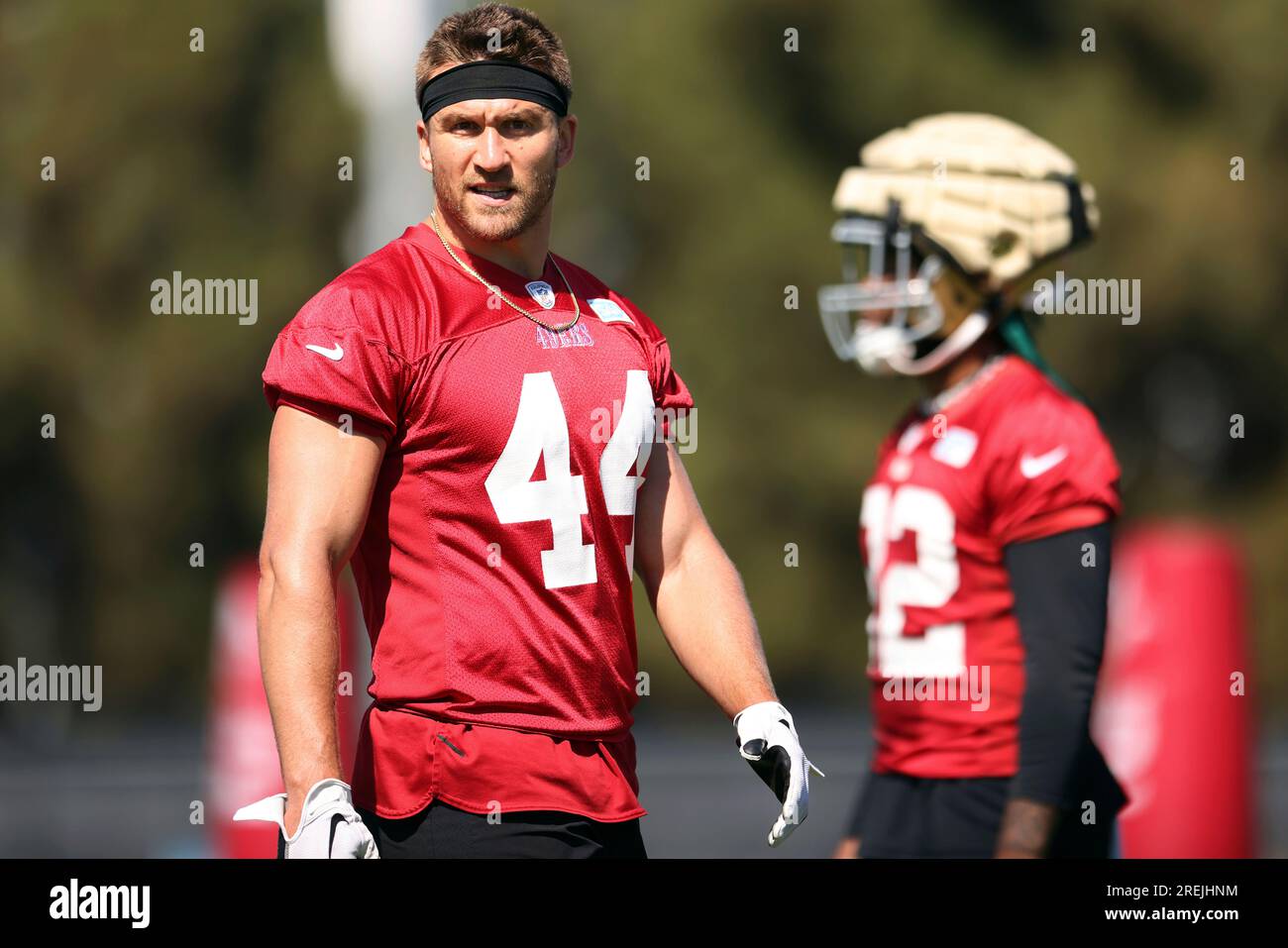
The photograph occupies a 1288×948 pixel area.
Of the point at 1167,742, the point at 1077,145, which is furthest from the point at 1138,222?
the point at 1167,742

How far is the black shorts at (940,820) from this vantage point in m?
4.23

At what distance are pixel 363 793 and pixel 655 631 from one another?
1590 centimetres

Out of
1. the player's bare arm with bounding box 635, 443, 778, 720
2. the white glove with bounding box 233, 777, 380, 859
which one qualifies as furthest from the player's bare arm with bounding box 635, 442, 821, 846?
the white glove with bounding box 233, 777, 380, 859

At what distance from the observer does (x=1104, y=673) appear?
Answer: 24.7ft

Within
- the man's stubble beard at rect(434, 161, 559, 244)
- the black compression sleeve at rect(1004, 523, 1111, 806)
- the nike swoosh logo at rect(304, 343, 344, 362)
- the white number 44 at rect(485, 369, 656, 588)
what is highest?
the man's stubble beard at rect(434, 161, 559, 244)

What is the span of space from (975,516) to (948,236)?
842 mm

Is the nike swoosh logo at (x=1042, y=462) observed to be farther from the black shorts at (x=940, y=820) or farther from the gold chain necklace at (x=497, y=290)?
the gold chain necklace at (x=497, y=290)

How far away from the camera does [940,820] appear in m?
4.40

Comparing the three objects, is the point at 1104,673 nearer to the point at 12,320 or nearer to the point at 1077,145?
the point at 1077,145

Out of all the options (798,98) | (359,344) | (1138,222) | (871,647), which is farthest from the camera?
(798,98)

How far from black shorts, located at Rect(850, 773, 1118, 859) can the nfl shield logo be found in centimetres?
150

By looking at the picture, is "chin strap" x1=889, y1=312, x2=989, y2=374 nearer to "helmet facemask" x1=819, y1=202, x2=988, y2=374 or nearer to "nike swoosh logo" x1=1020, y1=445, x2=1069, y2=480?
"helmet facemask" x1=819, y1=202, x2=988, y2=374

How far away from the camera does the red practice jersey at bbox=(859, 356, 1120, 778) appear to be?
4270mm

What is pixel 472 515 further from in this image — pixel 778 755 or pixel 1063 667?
pixel 1063 667
